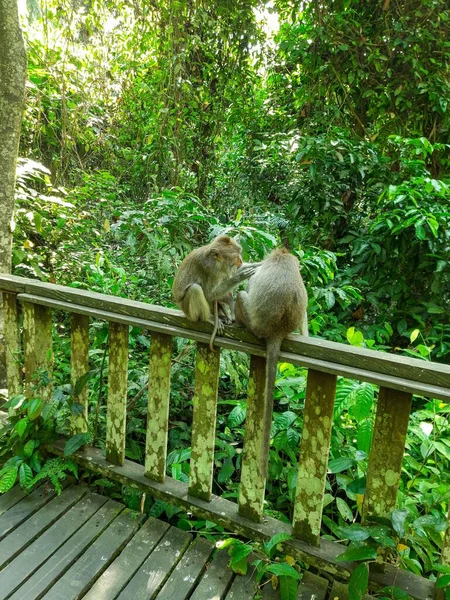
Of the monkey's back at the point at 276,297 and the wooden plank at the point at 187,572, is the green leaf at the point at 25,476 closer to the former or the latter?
the wooden plank at the point at 187,572

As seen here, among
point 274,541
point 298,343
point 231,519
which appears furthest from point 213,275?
point 274,541

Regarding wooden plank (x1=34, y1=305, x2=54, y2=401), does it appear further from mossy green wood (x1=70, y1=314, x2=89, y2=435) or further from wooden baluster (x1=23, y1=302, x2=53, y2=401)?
mossy green wood (x1=70, y1=314, x2=89, y2=435)

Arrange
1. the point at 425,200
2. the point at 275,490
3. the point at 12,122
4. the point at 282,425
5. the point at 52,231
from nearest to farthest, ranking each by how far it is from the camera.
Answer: the point at 282,425 → the point at 275,490 → the point at 12,122 → the point at 425,200 → the point at 52,231

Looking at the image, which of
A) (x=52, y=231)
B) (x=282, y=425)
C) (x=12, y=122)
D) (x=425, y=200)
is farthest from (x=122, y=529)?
(x=425, y=200)

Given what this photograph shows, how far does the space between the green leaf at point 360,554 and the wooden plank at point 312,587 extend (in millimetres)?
284

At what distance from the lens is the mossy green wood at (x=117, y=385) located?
6.53 ft

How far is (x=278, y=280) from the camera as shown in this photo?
1794 mm

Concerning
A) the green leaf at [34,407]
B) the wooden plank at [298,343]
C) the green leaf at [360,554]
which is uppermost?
the wooden plank at [298,343]

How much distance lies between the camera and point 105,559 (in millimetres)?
1722

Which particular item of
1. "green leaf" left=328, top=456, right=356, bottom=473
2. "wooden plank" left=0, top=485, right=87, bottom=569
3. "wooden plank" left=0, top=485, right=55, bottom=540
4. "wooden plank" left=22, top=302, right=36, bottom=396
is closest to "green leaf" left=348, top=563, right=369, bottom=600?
"green leaf" left=328, top=456, right=356, bottom=473

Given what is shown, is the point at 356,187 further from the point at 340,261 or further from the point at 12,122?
the point at 12,122

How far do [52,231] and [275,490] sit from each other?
3.08 metres

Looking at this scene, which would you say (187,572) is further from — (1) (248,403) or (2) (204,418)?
(1) (248,403)

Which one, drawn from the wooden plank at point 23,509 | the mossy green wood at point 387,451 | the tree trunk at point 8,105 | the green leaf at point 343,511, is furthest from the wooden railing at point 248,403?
the tree trunk at point 8,105
